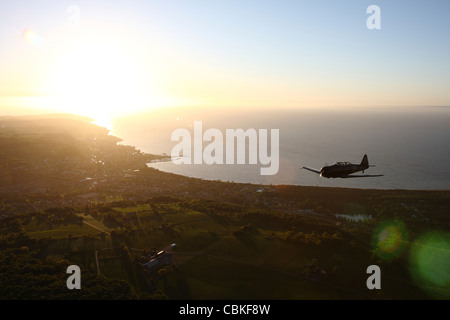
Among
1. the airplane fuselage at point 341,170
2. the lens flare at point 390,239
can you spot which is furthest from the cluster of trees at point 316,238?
the airplane fuselage at point 341,170

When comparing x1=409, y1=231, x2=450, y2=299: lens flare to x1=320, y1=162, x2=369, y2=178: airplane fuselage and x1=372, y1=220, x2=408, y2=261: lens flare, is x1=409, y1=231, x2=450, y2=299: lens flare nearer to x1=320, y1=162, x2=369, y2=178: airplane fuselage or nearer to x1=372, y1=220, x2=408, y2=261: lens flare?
x1=372, y1=220, x2=408, y2=261: lens flare

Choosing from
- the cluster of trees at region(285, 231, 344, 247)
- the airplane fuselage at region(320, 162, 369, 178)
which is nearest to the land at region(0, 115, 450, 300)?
the cluster of trees at region(285, 231, 344, 247)

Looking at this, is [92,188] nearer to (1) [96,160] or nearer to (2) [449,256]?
(1) [96,160]

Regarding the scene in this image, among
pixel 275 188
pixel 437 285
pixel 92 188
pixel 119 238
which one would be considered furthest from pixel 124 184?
pixel 437 285

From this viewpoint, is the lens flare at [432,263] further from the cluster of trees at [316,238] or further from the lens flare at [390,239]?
the cluster of trees at [316,238]

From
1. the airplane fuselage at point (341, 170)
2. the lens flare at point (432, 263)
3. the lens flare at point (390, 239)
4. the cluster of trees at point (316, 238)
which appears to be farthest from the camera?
the cluster of trees at point (316, 238)

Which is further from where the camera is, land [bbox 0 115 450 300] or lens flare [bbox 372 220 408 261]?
lens flare [bbox 372 220 408 261]
